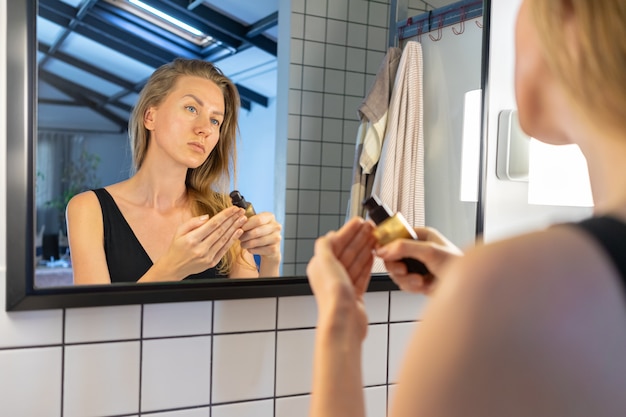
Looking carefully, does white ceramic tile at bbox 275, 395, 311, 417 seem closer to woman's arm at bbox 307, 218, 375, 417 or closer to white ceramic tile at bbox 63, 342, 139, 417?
white ceramic tile at bbox 63, 342, 139, 417

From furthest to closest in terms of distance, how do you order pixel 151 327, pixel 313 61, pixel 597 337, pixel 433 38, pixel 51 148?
pixel 433 38, pixel 313 61, pixel 151 327, pixel 51 148, pixel 597 337

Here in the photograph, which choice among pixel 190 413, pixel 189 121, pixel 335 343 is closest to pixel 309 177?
pixel 189 121

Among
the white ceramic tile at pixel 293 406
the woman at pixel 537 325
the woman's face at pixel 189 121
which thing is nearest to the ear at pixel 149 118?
the woman's face at pixel 189 121

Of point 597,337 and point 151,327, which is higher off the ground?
point 597,337

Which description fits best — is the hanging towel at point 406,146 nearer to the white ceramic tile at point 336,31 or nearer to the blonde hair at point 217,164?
the white ceramic tile at point 336,31

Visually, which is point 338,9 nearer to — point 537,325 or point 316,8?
point 316,8

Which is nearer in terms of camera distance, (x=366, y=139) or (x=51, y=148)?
(x=51, y=148)

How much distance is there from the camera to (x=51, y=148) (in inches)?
34.5

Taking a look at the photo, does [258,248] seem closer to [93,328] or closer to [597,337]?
[93,328]

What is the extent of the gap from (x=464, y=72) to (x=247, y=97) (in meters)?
0.52

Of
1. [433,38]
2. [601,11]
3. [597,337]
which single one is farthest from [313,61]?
[597,337]

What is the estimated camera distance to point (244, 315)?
1065mm

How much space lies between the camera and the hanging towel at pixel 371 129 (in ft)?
3.78

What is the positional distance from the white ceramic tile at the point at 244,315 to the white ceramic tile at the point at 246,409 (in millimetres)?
138
